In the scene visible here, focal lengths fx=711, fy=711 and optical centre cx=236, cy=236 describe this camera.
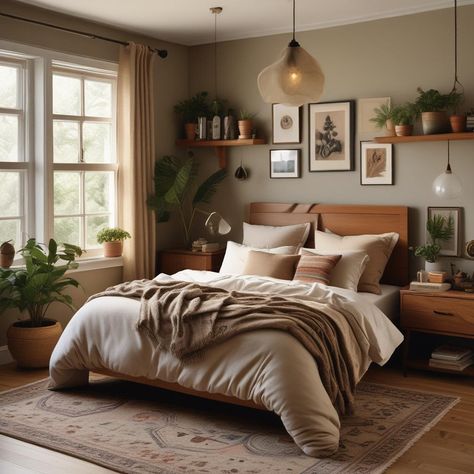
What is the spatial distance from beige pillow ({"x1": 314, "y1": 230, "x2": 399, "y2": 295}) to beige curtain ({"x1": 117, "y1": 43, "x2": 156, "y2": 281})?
5.06ft

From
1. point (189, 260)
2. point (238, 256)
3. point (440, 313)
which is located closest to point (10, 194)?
point (189, 260)

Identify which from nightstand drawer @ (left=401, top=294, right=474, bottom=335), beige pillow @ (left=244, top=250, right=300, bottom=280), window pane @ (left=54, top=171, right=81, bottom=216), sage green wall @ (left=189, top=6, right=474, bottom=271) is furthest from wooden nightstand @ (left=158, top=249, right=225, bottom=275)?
nightstand drawer @ (left=401, top=294, right=474, bottom=335)

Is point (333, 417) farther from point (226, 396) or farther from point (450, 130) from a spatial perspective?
point (450, 130)

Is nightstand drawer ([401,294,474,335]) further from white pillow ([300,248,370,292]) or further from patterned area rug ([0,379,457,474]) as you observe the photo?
patterned area rug ([0,379,457,474])

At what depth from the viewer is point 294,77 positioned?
3.88 m

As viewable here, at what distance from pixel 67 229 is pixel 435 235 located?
2.90m

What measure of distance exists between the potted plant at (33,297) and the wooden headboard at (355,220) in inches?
72.8

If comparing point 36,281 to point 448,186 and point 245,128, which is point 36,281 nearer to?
point 245,128

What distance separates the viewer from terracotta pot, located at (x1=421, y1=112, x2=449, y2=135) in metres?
5.21

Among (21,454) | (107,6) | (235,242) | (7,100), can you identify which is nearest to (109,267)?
(235,242)

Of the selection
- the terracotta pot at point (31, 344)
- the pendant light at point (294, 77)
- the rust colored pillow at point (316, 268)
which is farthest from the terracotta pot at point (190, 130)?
the pendant light at point (294, 77)

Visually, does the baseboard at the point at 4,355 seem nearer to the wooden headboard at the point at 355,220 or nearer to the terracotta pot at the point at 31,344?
the terracotta pot at the point at 31,344

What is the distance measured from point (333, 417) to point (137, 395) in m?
1.45

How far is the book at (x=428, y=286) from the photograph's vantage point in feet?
16.5
